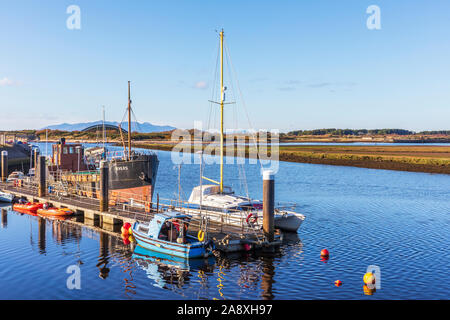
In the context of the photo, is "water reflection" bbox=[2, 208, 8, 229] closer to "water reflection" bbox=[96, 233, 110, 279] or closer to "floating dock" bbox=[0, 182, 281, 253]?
"floating dock" bbox=[0, 182, 281, 253]

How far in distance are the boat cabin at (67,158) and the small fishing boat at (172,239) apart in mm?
25552

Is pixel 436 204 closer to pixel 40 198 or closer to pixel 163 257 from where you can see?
pixel 163 257

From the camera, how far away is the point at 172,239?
2467 cm

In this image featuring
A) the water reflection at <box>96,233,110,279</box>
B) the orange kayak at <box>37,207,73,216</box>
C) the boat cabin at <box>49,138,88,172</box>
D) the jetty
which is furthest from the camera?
the boat cabin at <box>49,138,88,172</box>

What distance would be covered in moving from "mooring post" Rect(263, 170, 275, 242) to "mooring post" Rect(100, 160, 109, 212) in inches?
585

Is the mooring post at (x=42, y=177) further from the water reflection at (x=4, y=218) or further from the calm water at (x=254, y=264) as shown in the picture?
the calm water at (x=254, y=264)

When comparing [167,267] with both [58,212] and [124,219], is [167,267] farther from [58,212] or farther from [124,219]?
[58,212]

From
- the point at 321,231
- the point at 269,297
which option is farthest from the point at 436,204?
the point at 269,297

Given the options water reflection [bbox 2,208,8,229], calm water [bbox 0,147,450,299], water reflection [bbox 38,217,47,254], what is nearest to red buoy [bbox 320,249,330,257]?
calm water [bbox 0,147,450,299]

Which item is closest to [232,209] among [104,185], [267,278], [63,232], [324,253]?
[324,253]

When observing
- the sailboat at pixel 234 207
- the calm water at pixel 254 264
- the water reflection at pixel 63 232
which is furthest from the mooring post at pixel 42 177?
the sailboat at pixel 234 207

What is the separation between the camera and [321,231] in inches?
1273

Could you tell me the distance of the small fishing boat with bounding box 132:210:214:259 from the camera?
77.2 ft
